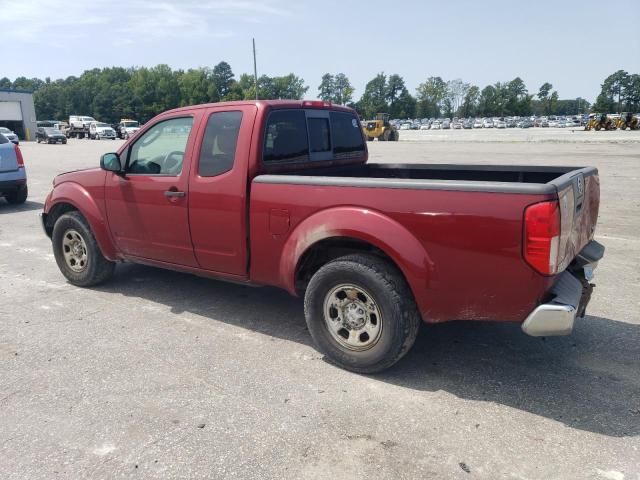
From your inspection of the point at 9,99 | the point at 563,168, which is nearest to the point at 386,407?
the point at 563,168

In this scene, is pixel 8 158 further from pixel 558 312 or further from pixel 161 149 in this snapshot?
pixel 558 312

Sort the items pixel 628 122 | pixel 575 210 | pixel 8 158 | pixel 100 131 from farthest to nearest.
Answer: pixel 100 131 → pixel 628 122 → pixel 8 158 → pixel 575 210

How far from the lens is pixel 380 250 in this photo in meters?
3.63

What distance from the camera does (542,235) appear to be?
290 cm

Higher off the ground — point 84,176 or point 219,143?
point 219,143

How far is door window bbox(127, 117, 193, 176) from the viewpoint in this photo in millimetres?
4676

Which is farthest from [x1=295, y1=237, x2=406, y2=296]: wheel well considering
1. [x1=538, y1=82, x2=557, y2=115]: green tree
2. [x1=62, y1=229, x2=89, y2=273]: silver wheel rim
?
[x1=538, y1=82, x2=557, y2=115]: green tree

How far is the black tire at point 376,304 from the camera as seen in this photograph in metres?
3.45

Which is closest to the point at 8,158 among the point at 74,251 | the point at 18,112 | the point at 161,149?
the point at 74,251

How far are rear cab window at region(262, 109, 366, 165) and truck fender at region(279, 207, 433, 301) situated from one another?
85cm

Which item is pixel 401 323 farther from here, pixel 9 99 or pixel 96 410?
pixel 9 99

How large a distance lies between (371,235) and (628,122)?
60.0m

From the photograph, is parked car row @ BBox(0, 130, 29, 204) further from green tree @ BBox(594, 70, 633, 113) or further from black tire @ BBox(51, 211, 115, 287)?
green tree @ BBox(594, 70, 633, 113)

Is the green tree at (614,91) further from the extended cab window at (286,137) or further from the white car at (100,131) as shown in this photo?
the extended cab window at (286,137)
